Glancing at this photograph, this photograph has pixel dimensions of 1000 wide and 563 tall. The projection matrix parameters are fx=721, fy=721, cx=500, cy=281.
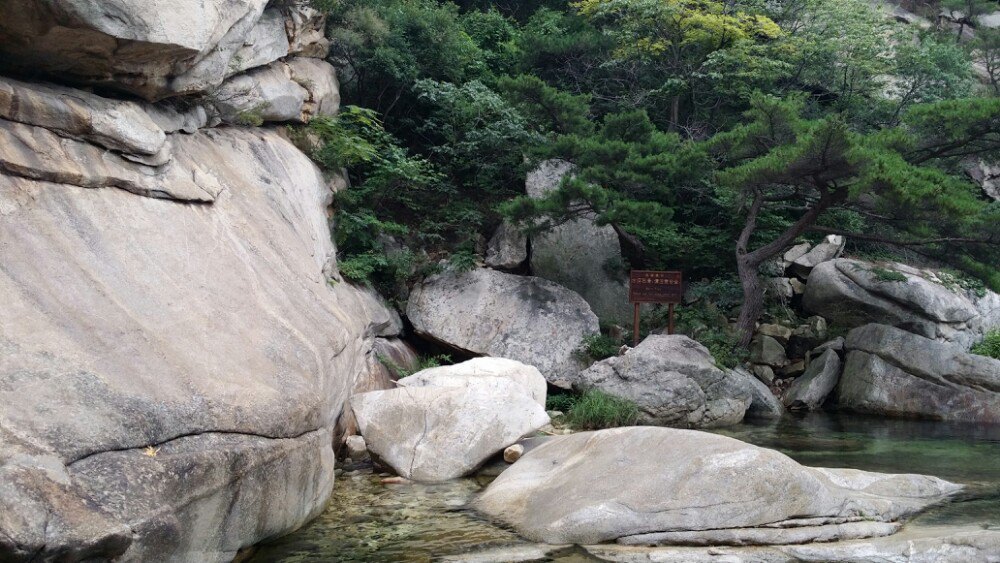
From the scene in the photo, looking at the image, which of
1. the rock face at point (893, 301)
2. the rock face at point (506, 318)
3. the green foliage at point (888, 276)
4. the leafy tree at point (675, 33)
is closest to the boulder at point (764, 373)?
the rock face at point (893, 301)

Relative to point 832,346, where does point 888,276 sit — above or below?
above

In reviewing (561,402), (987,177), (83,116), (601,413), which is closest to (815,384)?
(561,402)

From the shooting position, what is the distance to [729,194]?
13.6 metres

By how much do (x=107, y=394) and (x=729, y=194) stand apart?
38.6ft

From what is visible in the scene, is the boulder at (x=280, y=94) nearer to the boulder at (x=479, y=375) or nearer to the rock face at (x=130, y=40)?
the rock face at (x=130, y=40)

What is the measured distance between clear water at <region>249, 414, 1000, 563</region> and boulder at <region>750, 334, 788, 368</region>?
2.69m

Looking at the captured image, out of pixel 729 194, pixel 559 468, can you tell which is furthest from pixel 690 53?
pixel 559 468

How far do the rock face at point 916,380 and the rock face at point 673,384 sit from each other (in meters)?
2.73

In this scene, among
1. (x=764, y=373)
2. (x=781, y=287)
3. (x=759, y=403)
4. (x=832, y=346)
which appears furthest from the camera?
(x=781, y=287)

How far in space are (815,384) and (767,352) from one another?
1015 millimetres

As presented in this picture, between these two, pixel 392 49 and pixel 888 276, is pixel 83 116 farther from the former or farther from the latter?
pixel 888 276

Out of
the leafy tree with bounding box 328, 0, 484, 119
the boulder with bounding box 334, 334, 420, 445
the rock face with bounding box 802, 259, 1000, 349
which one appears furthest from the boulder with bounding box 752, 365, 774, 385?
the leafy tree with bounding box 328, 0, 484, 119

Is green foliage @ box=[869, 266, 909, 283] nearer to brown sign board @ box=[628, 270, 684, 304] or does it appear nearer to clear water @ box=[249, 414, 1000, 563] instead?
clear water @ box=[249, 414, 1000, 563]

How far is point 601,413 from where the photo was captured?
10.1m
